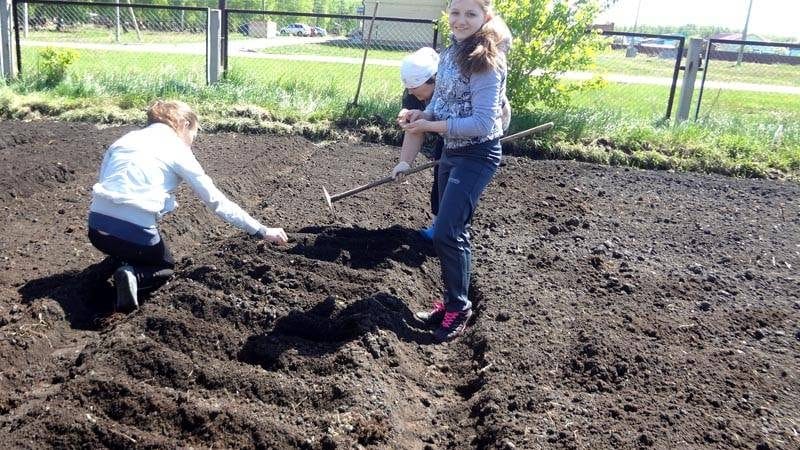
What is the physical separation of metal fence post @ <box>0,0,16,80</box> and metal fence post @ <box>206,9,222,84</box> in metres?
3.17

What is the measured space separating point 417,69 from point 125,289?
7.33 ft

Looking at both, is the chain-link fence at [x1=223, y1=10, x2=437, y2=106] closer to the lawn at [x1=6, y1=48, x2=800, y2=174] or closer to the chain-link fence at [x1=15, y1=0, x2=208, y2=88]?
the lawn at [x1=6, y1=48, x2=800, y2=174]

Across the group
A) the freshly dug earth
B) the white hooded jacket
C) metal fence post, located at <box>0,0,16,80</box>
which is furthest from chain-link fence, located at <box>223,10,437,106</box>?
the white hooded jacket

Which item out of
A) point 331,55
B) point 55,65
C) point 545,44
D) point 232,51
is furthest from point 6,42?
point 545,44

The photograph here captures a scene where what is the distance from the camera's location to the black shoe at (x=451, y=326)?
4.33 metres

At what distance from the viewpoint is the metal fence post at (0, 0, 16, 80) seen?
11.9 metres

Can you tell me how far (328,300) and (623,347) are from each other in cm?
168

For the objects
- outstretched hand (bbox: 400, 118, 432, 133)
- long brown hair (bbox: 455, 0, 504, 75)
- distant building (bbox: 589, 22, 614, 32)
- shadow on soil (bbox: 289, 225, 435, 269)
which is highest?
distant building (bbox: 589, 22, 614, 32)

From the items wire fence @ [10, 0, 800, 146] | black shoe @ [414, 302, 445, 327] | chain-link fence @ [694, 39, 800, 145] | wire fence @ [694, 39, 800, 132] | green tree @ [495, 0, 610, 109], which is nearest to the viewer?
black shoe @ [414, 302, 445, 327]

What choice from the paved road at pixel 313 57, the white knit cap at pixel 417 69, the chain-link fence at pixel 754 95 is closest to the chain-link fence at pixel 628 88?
the paved road at pixel 313 57

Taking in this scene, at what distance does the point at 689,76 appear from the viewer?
437 inches

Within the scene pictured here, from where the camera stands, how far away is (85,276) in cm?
476

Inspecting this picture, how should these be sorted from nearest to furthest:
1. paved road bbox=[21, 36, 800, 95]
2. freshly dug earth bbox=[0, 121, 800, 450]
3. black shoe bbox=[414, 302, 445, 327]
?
freshly dug earth bbox=[0, 121, 800, 450] → black shoe bbox=[414, 302, 445, 327] → paved road bbox=[21, 36, 800, 95]

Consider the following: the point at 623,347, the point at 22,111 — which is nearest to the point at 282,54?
the point at 22,111
